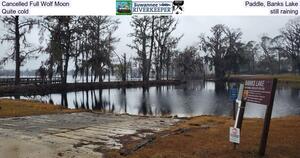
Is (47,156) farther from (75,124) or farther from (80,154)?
(75,124)

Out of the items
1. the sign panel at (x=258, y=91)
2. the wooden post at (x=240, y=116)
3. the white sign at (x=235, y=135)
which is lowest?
the white sign at (x=235, y=135)

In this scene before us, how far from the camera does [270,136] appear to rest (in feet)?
30.5

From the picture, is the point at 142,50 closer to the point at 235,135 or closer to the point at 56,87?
the point at 56,87

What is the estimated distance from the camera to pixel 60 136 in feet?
30.1

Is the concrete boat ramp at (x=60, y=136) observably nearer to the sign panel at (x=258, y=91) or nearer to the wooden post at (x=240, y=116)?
the wooden post at (x=240, y=116)

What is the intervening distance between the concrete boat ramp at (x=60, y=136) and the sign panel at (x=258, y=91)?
3.02 m

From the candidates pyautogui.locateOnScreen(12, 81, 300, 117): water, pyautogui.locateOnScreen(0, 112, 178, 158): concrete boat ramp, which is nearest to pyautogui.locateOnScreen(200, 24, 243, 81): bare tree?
pyautogui.locateOnScreen(12, 81, 300, 117): water

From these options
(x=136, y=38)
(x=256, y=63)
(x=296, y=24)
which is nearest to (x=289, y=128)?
(x=136, y=38)

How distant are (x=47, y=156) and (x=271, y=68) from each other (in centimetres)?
8084

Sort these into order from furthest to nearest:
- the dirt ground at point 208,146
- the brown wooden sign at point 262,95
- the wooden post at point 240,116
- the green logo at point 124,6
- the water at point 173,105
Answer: the water at point 173,105 < the green logo at point 124,6 < the wooden post at point 240,116 < the dirt ground at point 208,146 < the brown wooden sign at point 262,95

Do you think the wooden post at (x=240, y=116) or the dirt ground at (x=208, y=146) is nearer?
the dirt ground at (x=208, y=146)

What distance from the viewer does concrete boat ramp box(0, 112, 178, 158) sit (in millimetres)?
7383

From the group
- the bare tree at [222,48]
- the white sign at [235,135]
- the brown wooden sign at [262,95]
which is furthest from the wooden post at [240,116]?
the bare tree at [222,48]

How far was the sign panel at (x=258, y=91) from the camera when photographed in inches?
265
